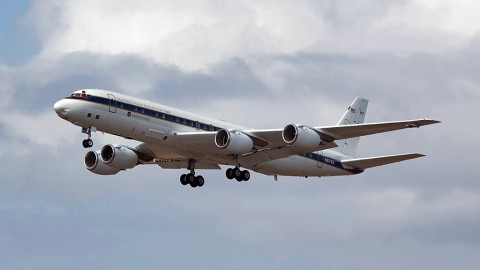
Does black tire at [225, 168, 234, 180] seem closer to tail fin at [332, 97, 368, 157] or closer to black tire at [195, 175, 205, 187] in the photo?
black tire at [195, 175, 205, 187]

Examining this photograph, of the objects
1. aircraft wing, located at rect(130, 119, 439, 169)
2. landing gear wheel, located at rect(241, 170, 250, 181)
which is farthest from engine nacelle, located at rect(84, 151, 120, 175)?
landing gear wheel, located at rect(241, 170, 250, 181)

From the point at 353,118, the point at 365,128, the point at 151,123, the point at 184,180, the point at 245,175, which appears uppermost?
the point at 353,118

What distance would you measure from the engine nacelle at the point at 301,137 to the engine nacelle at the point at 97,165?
45.9 feet

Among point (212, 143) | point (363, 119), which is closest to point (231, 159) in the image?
point (212, 143)

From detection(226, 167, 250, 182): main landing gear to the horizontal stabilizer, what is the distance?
30.1 ft

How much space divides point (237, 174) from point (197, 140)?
179 inches

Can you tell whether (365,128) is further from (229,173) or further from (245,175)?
(229,173)

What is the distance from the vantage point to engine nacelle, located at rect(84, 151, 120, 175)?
86062 millimetres

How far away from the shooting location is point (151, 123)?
257 ft

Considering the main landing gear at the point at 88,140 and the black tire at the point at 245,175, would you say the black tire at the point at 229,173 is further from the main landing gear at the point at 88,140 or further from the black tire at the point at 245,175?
the main landing gear at the point at 88,140

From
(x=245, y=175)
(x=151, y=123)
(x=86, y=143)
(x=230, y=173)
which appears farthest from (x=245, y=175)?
(x=86, y=143)

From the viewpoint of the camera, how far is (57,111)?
76875 mm

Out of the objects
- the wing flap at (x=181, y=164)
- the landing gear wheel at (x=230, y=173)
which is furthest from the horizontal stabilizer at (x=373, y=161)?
the landing gear wheel at (x=230, y=173)

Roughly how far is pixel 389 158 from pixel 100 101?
19811mm
